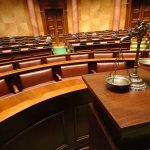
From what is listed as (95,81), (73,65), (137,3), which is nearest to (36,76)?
(73,65)

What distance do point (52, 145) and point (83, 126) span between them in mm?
402

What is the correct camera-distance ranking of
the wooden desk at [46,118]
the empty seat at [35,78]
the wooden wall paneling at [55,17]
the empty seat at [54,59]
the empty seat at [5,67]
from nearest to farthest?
1. the wooden desk at [46,118]
2. the empty seat at [35,78]
3. the empty seat at [5,67]
4. the empty seat at [54,59]
5. the wooden wall paneling at [55,17]

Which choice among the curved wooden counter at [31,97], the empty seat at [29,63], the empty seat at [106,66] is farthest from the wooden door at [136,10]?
the curved wooden counter at [31,97]

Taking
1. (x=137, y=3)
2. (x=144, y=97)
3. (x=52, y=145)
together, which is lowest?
(x=52, y=145)

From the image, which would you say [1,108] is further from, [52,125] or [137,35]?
[137,35]

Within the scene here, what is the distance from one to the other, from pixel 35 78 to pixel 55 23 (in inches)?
367

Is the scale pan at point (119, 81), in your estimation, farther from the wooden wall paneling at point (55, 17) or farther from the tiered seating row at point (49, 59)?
the wooden wall paneling at point (55, 17)

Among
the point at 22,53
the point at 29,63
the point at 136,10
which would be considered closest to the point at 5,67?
the point at 29,63

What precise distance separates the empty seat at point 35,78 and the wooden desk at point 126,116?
158 centimetres

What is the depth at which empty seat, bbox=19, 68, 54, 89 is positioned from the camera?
2.36 m

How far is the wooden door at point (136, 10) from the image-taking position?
34.6 feet

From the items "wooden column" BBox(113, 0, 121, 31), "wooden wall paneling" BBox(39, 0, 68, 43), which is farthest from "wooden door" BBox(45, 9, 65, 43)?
"wooden column" BBox(113, 0, 121, 31)

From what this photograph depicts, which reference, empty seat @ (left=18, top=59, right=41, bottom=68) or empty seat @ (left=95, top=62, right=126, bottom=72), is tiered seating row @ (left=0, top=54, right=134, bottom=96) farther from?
empty seat @ (left=18, top=59, right=41, bottom=68)

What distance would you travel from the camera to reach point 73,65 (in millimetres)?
2732
